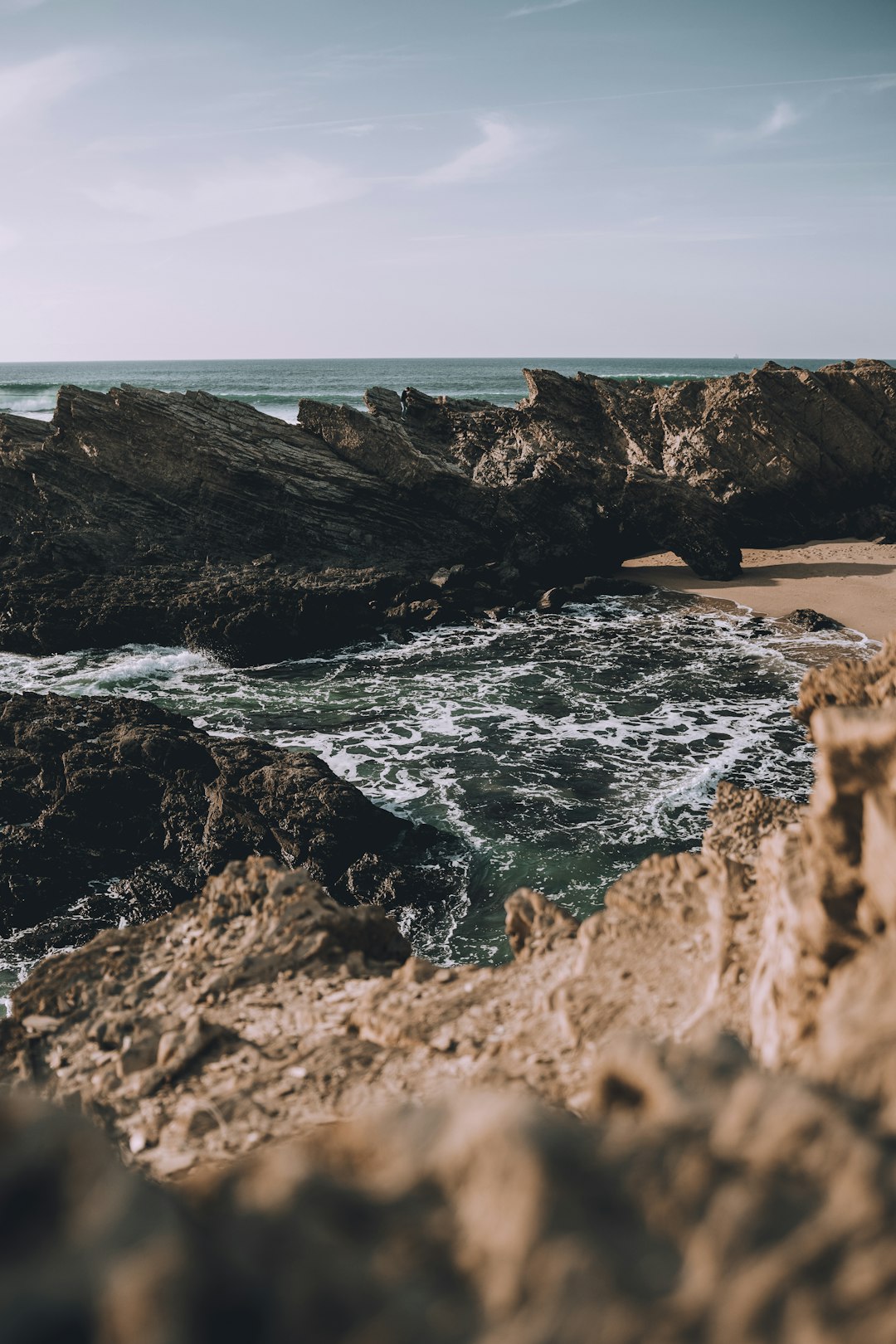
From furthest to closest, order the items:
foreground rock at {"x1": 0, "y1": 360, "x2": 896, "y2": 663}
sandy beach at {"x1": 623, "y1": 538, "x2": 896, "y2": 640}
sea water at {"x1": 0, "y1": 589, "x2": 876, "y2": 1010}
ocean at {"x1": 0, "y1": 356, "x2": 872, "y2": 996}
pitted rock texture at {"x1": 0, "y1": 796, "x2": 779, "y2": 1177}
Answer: sandy beach at {"x1": 623, "y1": 538, "x2": 896, "y2": 640} < foreground rock at {"x1": 0, "y1": 360, "x2": 896, "y2": 663} < sea water at {"x1": 0, "y1": 589, "x2": 876, "y2": 1010} < ocean at {"x1": 0, "y1": 356, "x2": 872, "y2": 996} < pitted rock texture at {"x1": 0, "y1": 796, "x2": 779, "y2": 1177}

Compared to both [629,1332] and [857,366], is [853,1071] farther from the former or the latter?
[857,366]

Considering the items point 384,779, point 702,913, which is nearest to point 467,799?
point 384,779

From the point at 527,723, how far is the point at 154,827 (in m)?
7.42

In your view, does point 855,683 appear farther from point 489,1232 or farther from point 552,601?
point 552,601

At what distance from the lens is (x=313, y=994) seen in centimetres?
471

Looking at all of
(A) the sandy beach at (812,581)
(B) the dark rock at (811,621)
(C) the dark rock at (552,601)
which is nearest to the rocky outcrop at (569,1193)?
(B) the dark rock at (811,621)

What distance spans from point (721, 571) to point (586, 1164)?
85.3ft

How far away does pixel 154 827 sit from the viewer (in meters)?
12.0

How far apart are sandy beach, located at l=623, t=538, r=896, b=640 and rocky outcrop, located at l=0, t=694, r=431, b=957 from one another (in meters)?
15.3

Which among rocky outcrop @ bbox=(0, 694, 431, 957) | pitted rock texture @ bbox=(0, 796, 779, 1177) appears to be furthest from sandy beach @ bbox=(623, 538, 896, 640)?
pitted rock texture @ bbox=(0, 796, 779, 1177)

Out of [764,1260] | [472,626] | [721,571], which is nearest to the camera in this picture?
[764,1260]

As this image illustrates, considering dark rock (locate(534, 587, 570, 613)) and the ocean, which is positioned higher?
dark rock (locate(534, 587, 570, 613))

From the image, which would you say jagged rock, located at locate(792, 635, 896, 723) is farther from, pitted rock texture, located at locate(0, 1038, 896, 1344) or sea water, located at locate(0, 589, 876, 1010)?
sea water, located at locate(0, 589, 876, 1010)

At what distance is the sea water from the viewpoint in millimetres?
11953
